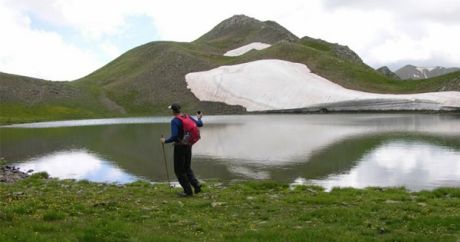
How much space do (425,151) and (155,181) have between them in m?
19.3

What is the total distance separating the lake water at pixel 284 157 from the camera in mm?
26469

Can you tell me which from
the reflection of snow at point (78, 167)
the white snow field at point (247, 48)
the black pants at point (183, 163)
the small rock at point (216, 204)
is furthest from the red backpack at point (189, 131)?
the white snow field at point (247, 48)

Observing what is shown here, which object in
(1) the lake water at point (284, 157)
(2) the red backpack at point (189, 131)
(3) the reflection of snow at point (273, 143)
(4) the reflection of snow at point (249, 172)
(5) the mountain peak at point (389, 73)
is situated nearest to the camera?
(2) the red backpack at point (189, 131)

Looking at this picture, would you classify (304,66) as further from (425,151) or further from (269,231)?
(269,231)

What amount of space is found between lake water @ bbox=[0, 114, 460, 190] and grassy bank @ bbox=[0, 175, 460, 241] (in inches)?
268

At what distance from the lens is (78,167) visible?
3366 cm

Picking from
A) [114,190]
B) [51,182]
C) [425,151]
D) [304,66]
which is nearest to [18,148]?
[51,182]

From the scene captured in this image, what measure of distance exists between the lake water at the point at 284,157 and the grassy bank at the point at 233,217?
6806 mm

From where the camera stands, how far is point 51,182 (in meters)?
25.2

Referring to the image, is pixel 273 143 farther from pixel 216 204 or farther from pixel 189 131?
pixel 216 204

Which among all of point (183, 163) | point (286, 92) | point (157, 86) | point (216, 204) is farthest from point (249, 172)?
point (157, 86)

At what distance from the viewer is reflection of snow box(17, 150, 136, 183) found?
29297mm

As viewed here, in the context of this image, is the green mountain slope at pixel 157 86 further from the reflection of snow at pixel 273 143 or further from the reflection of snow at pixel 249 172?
the reflection of snow at pixel 249 172

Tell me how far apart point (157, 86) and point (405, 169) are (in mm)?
112013
